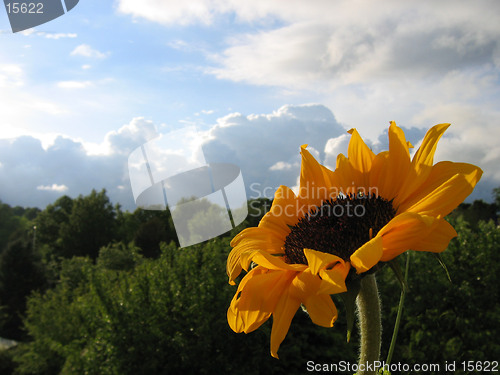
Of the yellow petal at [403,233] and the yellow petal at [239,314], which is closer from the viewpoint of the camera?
the yellow petal at [403,233]

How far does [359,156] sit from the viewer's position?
1.35 metres

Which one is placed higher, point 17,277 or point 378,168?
point 378,168

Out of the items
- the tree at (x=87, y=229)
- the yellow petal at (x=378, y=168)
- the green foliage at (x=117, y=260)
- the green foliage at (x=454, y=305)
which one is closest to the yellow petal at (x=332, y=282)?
the yellow petal at (x=378, y=168)

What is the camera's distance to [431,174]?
44.3 inches

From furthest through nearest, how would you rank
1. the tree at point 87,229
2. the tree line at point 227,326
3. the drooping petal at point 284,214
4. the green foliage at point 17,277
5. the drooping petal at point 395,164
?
the tree at point 87,229
the green foliage at point 17,277
the tree line at point 227,326
the drooping petal at point 284,214
the drooping petal at point 395,164

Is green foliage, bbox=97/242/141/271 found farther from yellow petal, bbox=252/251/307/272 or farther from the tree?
the tree

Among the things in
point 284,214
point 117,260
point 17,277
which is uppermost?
point 284,214

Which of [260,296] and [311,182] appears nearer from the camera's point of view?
[260,296]

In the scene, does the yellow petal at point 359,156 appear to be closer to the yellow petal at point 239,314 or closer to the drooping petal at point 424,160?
the drooping petal at point 424,160

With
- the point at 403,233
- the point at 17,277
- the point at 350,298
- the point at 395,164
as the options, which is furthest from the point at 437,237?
the point at 17,277

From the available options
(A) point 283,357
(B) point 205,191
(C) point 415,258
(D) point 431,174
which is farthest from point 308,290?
(C) point 415,258

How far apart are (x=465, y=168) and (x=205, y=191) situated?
3862mm

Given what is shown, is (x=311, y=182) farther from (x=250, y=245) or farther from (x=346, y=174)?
(x=250, y=245)

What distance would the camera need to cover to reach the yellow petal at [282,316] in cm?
100
